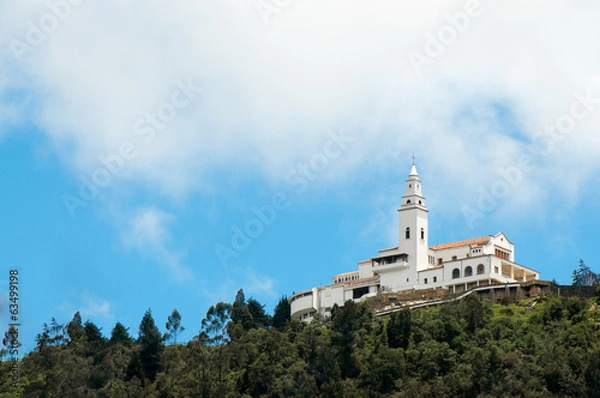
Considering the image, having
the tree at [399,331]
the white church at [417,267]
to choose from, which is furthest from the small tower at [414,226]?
the tree at [399,331]

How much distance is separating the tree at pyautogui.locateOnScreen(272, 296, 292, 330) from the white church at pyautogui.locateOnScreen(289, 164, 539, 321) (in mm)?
872

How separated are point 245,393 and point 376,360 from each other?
819 cm

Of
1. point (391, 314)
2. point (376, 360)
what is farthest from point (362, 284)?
point (376, 360)

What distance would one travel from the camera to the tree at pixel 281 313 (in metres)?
102

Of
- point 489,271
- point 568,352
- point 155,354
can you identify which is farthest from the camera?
point 489,271

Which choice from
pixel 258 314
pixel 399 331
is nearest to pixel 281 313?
pixel 258 314

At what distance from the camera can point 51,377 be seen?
8600cm

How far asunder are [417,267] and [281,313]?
1145 centimetres

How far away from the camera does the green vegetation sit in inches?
2958

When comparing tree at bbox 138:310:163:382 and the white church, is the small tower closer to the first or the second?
the white church

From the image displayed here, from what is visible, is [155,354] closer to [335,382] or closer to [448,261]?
[335,382]

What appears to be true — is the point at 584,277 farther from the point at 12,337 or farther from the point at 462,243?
the point at 12,337

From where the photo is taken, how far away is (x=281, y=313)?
338ft

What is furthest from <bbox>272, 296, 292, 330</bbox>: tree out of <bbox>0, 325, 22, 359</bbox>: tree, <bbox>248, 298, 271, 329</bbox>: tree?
<bbox>0, 325, 22, 359</bbox>: tree
